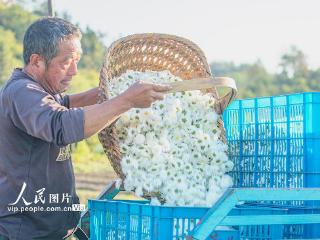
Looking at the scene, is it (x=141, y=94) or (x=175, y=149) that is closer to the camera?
(x=141, y=94)

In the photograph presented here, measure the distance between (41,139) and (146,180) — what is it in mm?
498

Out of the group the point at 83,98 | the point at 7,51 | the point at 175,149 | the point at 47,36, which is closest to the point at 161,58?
the point at 83,98

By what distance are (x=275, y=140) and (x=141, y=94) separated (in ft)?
2.80

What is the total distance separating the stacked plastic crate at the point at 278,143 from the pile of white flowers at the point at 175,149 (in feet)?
0.49

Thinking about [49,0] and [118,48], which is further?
[49,0]

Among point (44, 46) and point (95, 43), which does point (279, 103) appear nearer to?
point (44, 46)

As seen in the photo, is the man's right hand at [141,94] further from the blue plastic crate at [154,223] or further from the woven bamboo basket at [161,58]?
the woven bamboo basket at [161,58]

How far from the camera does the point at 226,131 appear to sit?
12.9 feet

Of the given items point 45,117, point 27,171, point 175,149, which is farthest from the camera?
point 175,149

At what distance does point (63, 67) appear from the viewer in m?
3.24

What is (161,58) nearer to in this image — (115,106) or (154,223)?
(115,106)

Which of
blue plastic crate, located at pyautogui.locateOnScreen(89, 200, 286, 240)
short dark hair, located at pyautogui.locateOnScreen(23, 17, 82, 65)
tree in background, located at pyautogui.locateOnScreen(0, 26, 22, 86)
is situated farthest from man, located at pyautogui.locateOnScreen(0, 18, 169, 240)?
tree in background, located at pyautogui.locateOnScreen(0, 26, 22, 86)

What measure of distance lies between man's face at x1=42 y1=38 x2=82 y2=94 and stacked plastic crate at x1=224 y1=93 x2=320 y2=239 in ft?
3.13

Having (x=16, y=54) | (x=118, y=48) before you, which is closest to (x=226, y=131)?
(x=118, y=48)
